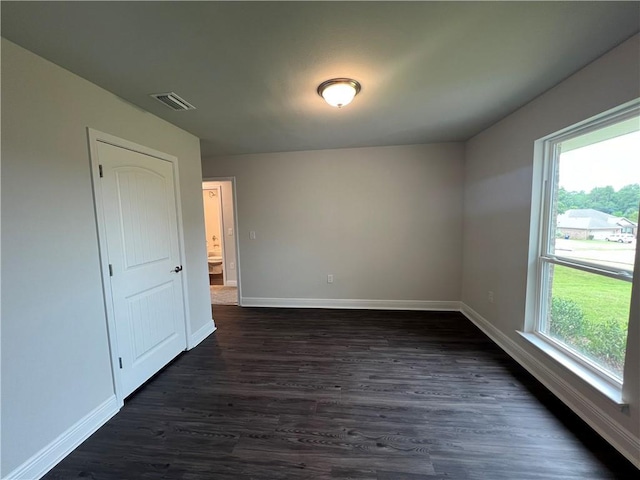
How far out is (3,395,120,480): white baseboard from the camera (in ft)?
4.66

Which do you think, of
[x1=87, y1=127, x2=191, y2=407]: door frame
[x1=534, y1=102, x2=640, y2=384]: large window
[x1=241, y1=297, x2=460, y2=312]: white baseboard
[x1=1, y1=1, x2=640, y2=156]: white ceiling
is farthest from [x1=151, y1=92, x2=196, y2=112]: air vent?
[x1=534, y1=102, x2=640, y2=384]: large window

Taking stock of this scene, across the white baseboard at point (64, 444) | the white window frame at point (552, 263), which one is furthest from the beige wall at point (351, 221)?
the white baseboard at point (64, 444)

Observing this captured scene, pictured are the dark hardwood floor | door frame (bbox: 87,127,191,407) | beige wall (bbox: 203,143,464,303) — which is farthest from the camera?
beige wall (bbox: 203,143,464,303)

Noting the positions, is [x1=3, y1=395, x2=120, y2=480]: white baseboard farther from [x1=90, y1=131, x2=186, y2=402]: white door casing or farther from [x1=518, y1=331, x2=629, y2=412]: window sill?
[x1=518, y1=331, x2=629, y2=412]: window sill

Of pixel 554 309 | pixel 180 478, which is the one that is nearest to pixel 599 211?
pixel 554 309

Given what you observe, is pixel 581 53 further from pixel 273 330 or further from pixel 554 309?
pixel 273 330

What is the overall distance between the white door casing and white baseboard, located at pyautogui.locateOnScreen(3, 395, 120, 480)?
13 cm

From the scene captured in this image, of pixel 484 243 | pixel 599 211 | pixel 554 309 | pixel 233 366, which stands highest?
pixel 599 211

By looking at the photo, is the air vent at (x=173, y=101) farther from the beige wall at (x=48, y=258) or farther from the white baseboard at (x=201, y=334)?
the white baseboard at (x=201, y=334)

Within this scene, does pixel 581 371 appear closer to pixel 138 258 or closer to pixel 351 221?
pixel 351 221

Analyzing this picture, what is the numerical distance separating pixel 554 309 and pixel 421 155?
2.36 meters

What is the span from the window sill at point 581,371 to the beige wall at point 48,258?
131 inches

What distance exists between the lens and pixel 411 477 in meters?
1.42

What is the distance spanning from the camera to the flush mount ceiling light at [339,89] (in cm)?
183
